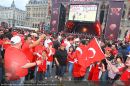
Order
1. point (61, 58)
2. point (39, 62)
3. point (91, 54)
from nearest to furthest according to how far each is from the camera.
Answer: point (39, 62), point (91, 54), point (61, 58)

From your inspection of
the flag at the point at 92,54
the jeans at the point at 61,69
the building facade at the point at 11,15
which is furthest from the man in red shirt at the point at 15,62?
the building facade at the point at 11,15

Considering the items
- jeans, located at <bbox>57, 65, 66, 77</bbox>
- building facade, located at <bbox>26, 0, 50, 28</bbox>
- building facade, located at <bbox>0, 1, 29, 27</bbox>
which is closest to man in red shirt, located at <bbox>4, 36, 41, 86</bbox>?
jeans, located at <bbox>57, 65, 66, 77</bbox>

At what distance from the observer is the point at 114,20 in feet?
134

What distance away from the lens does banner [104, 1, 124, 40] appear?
40.1 m

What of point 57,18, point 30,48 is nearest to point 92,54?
point 30,48

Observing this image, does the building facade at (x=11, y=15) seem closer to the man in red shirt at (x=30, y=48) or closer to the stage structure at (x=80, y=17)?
the stage structure at (x=80, y=17)

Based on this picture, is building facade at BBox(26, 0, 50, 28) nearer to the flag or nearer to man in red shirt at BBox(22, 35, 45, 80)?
man in red shirt at BBox(22, 35, 45, 80)

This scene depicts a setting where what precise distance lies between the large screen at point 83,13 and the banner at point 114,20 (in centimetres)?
260

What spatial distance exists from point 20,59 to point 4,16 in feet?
442

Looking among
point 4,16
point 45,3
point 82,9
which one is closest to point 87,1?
point 82,9

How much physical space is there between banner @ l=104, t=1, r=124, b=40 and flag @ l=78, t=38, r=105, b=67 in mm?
32498

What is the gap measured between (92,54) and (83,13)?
111ft

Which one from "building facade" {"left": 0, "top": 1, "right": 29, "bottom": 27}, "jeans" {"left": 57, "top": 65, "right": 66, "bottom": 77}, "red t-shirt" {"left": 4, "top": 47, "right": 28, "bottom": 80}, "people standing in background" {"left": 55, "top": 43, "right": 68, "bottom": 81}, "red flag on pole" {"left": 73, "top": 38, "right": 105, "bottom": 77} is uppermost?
"red t-shirt" {"left": 4, "top": 47, "right": 28, "bottom": 80}

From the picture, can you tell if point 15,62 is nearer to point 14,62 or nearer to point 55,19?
point 14,62
